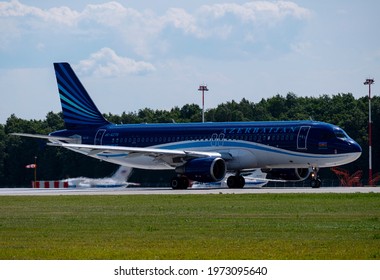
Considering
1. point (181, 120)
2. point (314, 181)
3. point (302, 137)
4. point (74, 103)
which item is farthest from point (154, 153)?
point (181, 120)

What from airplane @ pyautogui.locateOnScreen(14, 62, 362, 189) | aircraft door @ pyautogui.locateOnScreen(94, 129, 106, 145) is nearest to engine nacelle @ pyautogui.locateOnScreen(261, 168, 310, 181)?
airplane @ pyautogui.locateOnScreen(14, 62, 362, 189)

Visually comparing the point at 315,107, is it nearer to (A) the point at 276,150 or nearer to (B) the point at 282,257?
(A) the point at 276,150

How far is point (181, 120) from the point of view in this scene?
12506 centimetres

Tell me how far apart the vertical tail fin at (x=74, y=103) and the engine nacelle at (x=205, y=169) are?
35.9ft

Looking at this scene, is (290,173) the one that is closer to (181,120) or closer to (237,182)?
(237,182)

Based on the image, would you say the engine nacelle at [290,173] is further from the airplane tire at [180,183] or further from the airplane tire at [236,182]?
the airplane tire at [180,183]

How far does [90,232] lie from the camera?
29406 mm

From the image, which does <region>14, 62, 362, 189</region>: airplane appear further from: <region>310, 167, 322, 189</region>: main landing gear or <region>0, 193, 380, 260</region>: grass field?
<region>0, 193, 380, 260</region>: grass field

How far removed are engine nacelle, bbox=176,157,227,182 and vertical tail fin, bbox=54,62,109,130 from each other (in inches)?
431

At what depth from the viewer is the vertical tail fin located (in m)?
70.7

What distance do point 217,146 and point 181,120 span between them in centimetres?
6172
